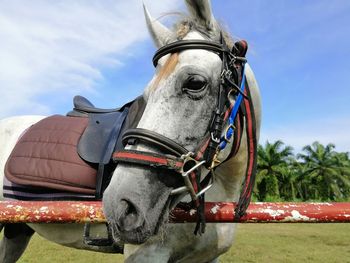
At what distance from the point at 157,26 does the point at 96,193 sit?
126 cm

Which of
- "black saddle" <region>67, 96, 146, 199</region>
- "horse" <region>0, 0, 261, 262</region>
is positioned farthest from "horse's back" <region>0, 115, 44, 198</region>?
"horse" <region>0, 0, 261, 262</region>

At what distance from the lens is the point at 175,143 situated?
170cm

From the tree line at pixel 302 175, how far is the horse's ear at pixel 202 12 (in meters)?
37.3

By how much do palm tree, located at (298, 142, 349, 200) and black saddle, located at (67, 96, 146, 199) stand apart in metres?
41.5

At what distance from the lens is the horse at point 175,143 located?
1619 mm

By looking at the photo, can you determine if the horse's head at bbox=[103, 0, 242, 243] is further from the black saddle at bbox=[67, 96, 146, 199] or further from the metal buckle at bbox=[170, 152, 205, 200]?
the black saddle at bbox=[67, 96, 146, 199]

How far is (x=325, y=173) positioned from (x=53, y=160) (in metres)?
45.6

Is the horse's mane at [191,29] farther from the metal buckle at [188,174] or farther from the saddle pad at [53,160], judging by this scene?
the saddle pad at [53,160]

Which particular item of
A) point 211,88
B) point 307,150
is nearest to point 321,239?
point 211,88

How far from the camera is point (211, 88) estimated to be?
6.31 ft

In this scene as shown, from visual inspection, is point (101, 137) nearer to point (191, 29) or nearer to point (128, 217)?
point (191, 29)

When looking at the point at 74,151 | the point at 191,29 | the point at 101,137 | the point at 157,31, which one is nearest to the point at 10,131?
the point at 74,151

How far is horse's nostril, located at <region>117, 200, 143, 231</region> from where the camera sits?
1.56 metres

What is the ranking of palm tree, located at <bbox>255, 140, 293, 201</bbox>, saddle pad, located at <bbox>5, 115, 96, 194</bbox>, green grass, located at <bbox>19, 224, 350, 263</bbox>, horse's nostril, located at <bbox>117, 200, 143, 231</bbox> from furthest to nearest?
palm tree, located at <bbox>255, 140, 293, 201</bbox> → green grass, located at <bbox>19, 224, 350, 263</bbox> → saddle pad, located at <bbox>5, 115, 96, 194</bbox> → horse's nostril, located at <bbox>117, 200, 143, 231</bbox>
